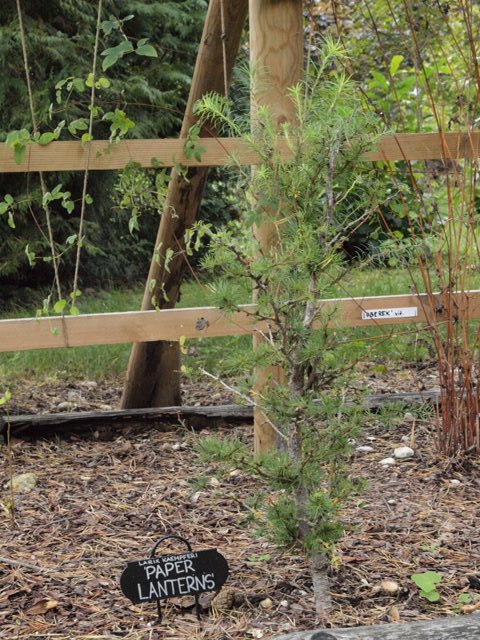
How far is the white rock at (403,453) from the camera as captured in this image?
330 cm

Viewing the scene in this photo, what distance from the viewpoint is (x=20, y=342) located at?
290 cm

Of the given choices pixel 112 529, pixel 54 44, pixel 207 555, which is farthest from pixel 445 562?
pixel 54 44

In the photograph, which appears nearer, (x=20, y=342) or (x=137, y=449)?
(x=20, y=342)

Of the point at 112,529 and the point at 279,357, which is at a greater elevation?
the point at 279,357

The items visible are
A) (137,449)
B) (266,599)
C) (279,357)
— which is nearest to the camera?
(279,357)

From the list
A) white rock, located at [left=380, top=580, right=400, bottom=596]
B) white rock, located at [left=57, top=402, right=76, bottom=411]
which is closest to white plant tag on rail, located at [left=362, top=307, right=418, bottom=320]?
white rock, located at [left=380, top=580, right=400, bottom=596]

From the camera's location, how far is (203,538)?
2.64 meters

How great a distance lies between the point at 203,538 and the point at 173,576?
0.54 meters

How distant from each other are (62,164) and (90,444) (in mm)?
1304

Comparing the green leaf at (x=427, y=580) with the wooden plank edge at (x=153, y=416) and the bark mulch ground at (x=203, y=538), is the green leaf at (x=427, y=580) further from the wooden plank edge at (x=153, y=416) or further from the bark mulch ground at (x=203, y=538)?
the wooden plank edge at (x=153, y=416)

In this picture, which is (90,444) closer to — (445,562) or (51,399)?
(51,399)

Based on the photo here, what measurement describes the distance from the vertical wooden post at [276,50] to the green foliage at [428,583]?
928 millimetres

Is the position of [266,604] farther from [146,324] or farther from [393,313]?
[393,313]

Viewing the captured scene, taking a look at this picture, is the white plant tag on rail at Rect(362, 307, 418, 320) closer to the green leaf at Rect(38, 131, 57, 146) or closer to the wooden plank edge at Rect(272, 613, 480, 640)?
the green leaf at Rect(38, 131, 57, 146)
